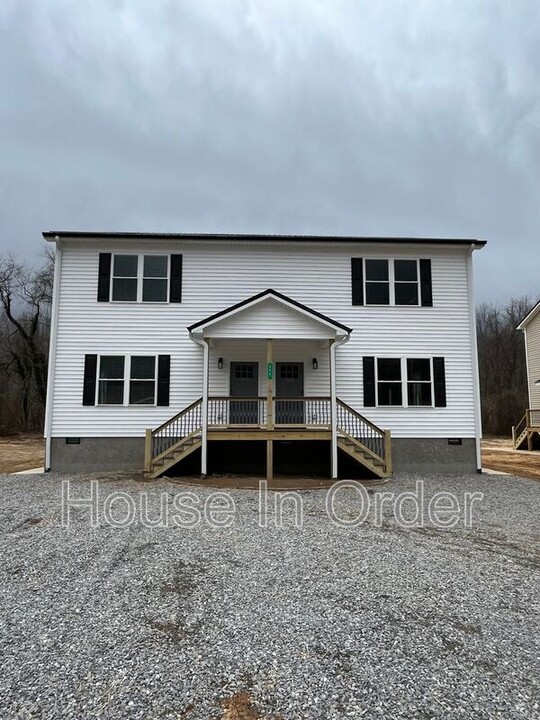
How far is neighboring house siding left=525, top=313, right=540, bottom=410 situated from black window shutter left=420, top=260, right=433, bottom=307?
16.7 m

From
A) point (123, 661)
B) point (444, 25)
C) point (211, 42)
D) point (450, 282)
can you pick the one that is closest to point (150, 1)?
point (211, 42)

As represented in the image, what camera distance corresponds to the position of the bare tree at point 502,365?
34.4 m

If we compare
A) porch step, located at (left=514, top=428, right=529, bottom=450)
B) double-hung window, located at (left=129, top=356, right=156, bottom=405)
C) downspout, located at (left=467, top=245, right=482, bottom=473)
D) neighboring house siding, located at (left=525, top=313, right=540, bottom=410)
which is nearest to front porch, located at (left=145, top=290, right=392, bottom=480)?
double-hung window, located at (left=129, top=356, right=156, bottom=405)

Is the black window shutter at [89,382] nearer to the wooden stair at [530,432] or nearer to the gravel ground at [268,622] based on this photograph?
the gravel ground at [268,622]

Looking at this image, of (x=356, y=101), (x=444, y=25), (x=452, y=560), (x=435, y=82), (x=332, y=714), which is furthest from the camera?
(x=356, y=101)

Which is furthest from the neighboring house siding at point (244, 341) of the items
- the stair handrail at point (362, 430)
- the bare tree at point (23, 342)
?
the bare tree at point (23, 342)

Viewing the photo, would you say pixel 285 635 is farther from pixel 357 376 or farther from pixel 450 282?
pixel 450 282

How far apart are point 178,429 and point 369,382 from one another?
19.1 feet

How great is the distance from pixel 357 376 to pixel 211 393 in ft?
14.6

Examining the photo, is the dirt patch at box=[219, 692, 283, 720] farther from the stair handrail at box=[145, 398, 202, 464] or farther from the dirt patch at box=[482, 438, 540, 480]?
the dirt patch at box=[482, 438, 540, 480]

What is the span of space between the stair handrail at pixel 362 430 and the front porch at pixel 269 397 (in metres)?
0.03

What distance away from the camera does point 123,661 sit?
3062 mm

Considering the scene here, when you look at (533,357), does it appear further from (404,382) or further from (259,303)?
(259,303)

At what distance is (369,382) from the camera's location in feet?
42.8
